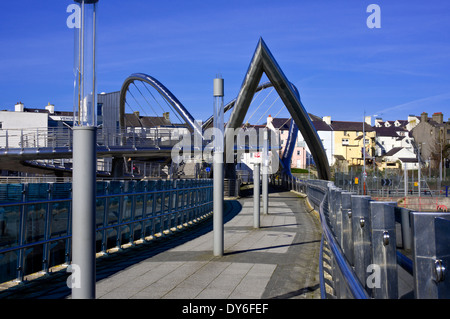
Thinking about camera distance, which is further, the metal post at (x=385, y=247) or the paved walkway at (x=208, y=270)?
the paved walkway at (x=208, y=270)

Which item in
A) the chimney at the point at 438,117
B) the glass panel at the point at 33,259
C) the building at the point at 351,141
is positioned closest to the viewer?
the glass panel at the point at 33,259

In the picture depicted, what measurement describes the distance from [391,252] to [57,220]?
23.2ft

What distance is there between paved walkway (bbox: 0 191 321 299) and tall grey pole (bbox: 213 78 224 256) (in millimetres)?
408

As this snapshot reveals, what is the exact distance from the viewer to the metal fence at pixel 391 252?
9.18 ft

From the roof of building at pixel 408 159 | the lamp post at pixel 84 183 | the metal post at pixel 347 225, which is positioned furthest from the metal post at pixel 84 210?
the roof of building at pixel 408 159

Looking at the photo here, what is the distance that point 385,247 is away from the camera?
4.27 metres

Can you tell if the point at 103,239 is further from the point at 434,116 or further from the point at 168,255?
the point at 434,116

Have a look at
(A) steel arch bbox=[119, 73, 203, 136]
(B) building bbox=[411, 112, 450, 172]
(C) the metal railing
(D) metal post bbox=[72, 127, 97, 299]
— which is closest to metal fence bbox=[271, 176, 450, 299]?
(D) metal post bbox=[72, 127, 97, 299]

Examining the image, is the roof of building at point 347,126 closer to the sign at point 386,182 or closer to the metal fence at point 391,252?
the sign at point 386,182

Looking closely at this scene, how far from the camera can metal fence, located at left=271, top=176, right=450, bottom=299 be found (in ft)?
9.18

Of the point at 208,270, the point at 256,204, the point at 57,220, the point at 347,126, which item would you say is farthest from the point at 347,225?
the point at 347,126

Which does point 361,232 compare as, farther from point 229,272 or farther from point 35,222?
point 35,222

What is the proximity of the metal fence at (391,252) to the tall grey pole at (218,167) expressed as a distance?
3527mm

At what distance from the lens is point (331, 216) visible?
9016 mm
